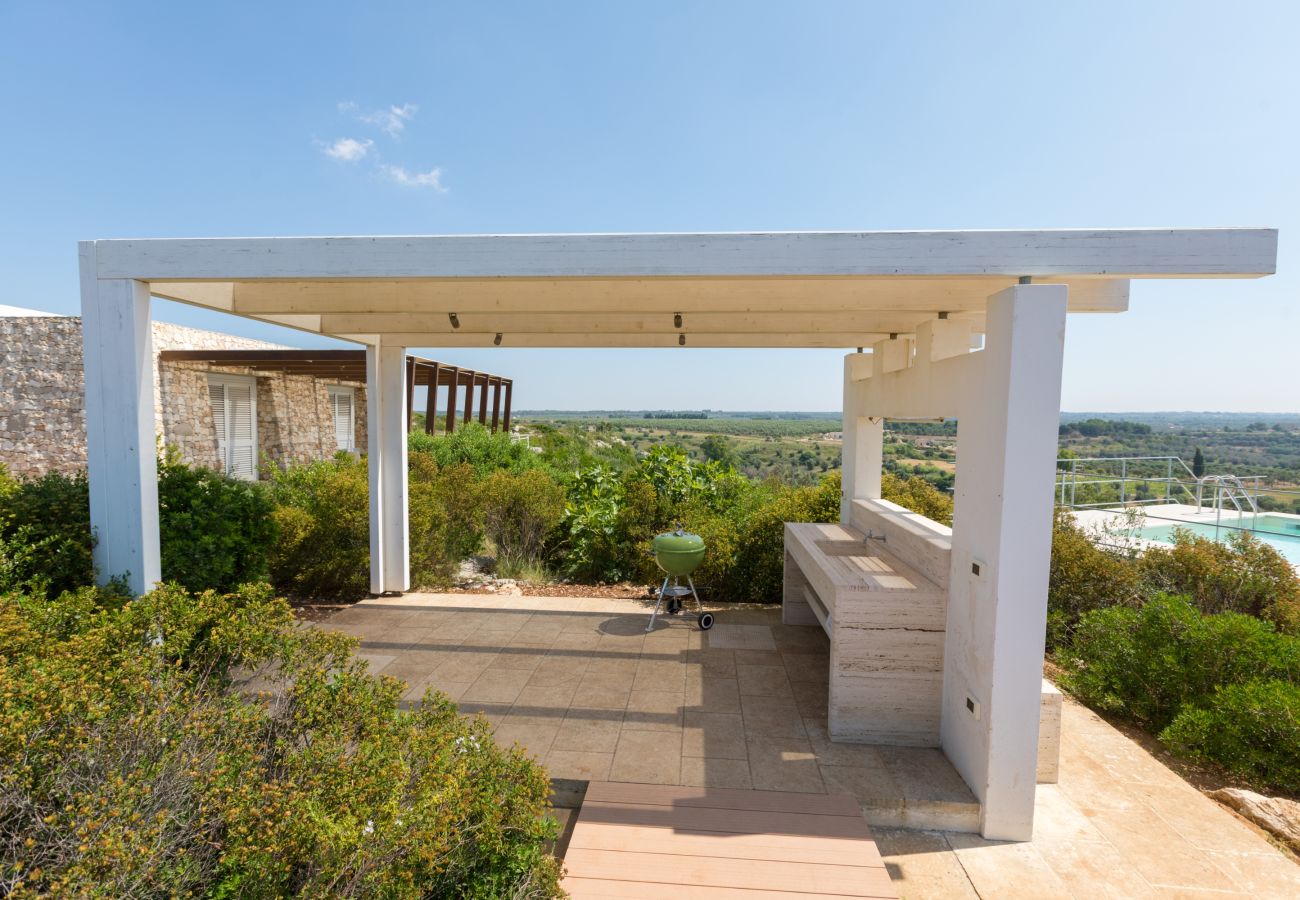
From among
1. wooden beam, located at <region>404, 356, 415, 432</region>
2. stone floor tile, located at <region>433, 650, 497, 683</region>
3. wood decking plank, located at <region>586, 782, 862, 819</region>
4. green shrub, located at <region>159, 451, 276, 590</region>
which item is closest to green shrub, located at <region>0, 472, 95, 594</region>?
green shrub, located at <region>159, 451, 276, 590</region>

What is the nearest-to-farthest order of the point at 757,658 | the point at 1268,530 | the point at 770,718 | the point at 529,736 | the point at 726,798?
1. the point at 726,798
2. the point at 529,736
3. the point at 770,718
4. the point at 757,658
5. the point at 1268,530

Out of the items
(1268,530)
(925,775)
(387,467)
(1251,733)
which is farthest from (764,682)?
(1268,530)

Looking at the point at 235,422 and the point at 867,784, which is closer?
the point at 867,784

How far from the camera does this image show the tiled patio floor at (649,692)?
3.54 meters

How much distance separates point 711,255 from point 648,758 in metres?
3.02

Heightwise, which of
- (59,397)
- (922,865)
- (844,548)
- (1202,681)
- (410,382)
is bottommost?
(922,865)

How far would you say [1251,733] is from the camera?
401 cm

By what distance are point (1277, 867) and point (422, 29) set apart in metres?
10.2

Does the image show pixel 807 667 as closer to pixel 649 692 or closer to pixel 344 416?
pixel 649 692

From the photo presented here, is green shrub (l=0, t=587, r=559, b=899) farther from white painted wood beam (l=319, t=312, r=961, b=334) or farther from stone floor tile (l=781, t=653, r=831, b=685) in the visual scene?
white painted wood beam (l=319, t=312, r=961, b=334)

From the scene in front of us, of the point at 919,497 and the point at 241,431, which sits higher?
the point at 241,431

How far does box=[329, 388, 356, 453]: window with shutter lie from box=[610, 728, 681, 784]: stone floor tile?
47.9 ft

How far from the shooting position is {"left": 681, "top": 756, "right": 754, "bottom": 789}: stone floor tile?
349cm

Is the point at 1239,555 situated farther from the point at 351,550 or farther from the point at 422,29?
the point at 422,29
